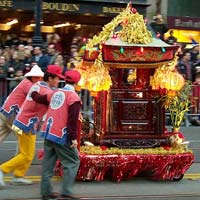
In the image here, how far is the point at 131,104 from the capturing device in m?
9.53

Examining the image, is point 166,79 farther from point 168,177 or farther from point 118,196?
point 118,196

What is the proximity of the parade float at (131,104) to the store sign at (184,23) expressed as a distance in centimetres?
1487

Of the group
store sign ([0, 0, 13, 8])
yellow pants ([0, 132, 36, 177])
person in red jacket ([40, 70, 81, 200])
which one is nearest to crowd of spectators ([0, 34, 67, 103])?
yellow pants ([0, 132, 36, 177])

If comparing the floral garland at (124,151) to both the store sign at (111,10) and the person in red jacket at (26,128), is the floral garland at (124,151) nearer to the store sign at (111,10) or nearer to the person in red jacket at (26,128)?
the person in red jacket at (26,128)

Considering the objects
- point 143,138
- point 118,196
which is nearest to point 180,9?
point 143,138

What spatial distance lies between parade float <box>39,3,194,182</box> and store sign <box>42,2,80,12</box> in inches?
464

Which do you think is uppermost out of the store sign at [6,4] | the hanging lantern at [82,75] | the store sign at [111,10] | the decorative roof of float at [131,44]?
the decorative roof of float at [131,44]

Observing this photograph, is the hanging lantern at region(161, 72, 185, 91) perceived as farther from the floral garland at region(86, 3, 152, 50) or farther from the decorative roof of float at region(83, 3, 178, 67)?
the floral garland at region(86, 3, 152, 50)

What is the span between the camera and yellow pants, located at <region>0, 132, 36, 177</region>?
854 centimetres

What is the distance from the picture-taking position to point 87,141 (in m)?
9.66

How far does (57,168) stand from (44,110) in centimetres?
104

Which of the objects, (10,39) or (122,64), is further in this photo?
(10,39)

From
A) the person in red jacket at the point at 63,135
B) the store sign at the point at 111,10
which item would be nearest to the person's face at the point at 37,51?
the person in red jacket at the point at 63,135

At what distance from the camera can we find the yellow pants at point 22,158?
8539 mm
